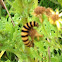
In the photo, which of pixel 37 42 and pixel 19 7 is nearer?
pixel 37 42

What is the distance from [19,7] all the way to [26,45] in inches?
9.3

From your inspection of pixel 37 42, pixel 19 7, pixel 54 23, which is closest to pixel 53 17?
pixel 54 23

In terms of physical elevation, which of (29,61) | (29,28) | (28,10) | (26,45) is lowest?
(29,61)

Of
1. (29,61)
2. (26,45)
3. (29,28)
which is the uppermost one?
(29,28)

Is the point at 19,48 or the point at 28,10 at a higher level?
the point at 28,10

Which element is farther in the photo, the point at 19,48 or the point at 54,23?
A: the point at 19,48

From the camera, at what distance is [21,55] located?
3.05 ft

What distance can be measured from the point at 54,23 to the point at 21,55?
1.09 feet

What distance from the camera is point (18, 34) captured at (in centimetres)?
92

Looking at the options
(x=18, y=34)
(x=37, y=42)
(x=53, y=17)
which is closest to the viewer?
(x=53, y=17)

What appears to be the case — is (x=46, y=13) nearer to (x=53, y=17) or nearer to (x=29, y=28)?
(x=53, y=17)

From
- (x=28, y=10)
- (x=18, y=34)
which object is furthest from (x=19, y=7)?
(x=18, y=34)

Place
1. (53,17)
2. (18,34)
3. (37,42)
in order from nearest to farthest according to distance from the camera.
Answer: (53,17), (37,42), (18,34)

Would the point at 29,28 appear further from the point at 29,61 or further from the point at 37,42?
the point at 29,61
